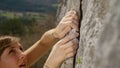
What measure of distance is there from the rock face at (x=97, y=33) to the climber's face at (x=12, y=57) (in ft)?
1.46

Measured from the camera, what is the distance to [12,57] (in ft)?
8.96

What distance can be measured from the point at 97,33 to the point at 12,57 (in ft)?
3.35

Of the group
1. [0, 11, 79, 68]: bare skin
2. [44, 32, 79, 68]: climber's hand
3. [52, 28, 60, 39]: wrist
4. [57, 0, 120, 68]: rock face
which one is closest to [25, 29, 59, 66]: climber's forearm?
[0, 11, 79, 68]: bare skin

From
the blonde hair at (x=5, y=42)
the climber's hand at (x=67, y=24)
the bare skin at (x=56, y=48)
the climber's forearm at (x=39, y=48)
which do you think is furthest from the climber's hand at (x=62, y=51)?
the climber's forearm at (x=39, y=48)

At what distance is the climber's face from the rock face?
0.45 m

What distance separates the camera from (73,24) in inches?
104

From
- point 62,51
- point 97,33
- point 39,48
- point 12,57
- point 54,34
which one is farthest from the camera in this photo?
point 39,48

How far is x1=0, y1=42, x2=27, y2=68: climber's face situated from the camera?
2658 millimetres

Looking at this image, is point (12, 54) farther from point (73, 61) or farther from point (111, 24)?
point (111, 24)

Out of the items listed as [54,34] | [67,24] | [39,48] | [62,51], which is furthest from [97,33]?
[39,48]

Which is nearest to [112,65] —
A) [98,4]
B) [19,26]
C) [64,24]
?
[98,4]

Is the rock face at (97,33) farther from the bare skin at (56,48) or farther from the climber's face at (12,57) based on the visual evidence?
the climber's face at (12,57)

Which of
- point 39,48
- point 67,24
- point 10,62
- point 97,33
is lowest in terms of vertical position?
point 39,48

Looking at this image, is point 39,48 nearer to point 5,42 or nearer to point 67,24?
point 5,42
